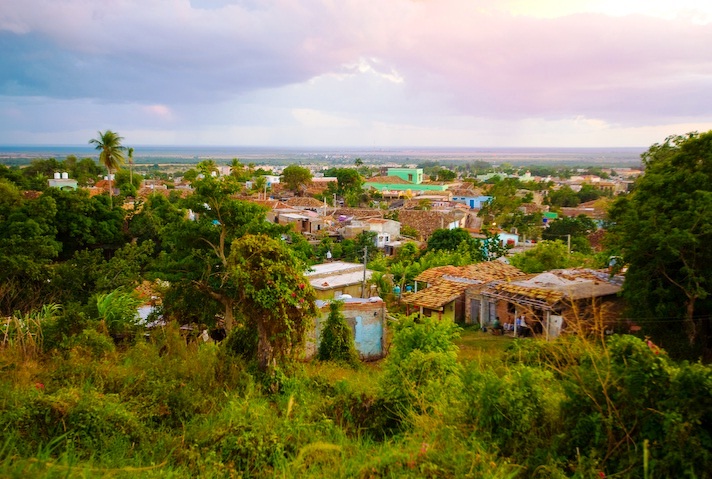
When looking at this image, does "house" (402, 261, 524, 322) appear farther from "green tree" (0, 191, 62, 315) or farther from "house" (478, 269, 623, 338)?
"green tree" (0, 191, 62, 315)

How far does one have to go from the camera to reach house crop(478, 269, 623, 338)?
14.8 meters

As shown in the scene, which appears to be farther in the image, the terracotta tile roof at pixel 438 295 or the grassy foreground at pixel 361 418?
the terracotta tile roof at pixel 438 295

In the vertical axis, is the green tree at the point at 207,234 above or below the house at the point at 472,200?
above

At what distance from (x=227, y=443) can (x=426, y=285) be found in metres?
16.3

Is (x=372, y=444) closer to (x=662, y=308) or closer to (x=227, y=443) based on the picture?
(x=227, y=443)

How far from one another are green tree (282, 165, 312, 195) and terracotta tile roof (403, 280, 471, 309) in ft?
174

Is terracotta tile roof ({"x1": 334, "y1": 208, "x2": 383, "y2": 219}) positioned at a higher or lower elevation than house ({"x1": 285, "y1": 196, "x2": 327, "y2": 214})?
lower

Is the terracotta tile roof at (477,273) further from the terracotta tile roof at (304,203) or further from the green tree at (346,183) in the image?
the green tree at (346,183)

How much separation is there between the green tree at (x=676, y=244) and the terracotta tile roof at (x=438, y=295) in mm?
5342

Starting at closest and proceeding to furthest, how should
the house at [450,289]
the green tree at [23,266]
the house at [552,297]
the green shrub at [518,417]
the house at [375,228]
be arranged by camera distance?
the green shrub at [518,417] < the green tree at [23,266] < the house at [552,297] < the house at [450,289] < the house at [375,228]

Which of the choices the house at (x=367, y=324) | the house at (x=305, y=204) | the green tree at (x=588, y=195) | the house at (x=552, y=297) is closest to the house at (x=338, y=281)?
the house at (x=552, y=297)

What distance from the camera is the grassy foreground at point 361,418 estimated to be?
14.1 ft

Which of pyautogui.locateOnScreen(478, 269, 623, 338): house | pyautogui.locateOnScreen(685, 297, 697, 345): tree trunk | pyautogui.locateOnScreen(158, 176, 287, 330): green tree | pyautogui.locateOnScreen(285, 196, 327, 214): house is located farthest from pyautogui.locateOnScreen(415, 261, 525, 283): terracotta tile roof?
pyautogui.locateOnScreen(285, 196, 327, 214): house

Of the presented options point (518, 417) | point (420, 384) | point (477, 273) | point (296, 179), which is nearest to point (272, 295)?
point (420, 384)
